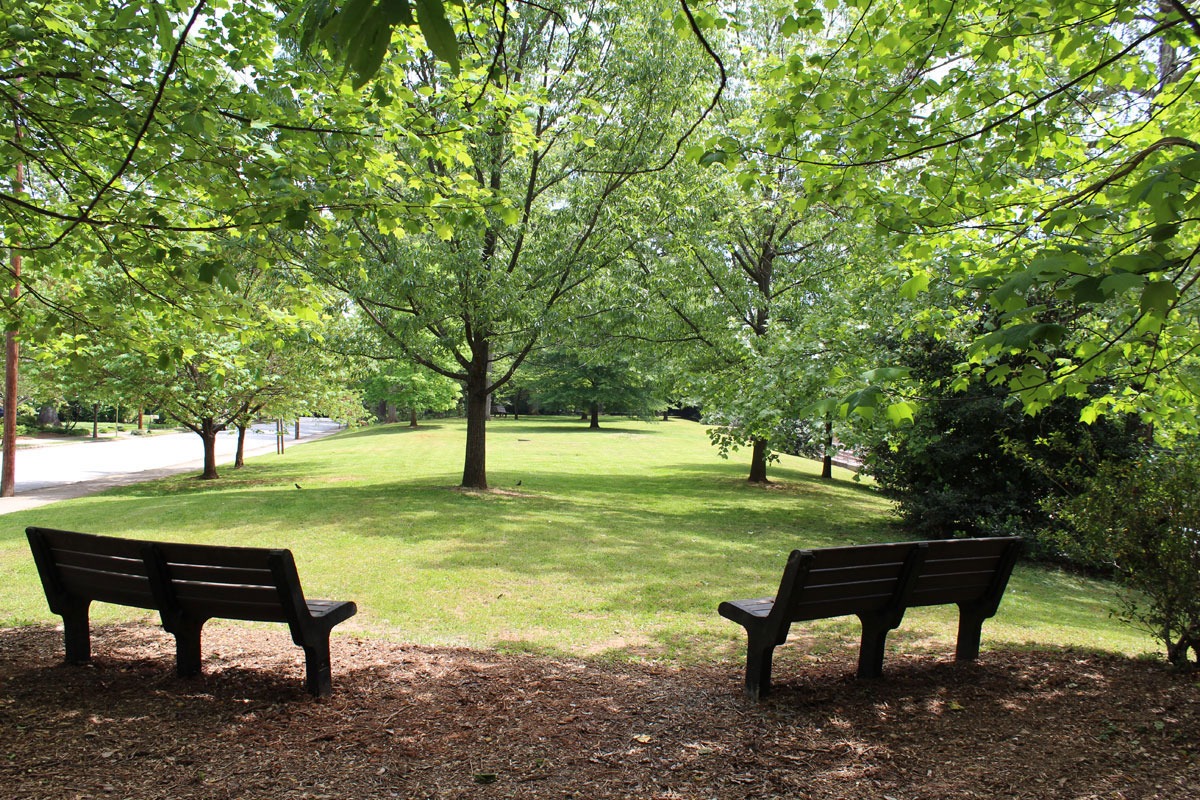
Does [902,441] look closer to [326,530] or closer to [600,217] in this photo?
[600,217]

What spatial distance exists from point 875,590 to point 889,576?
0.39 feet

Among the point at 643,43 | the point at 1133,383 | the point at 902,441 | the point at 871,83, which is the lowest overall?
the point at 902,441

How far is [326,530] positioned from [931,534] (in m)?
9.71

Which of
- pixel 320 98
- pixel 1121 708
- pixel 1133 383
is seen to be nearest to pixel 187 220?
pixel 320 98

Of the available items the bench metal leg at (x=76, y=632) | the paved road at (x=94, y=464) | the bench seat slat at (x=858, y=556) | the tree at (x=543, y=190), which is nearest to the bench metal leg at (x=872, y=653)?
the bench seat slat at (x=858, y=556)

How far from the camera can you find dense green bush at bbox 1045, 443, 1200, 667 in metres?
4.25

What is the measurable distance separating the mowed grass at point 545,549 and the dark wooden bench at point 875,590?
0.85 meters

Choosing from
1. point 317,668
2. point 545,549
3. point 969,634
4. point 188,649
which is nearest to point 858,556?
point 969,634

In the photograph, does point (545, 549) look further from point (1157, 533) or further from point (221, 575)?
point (1157, 533)

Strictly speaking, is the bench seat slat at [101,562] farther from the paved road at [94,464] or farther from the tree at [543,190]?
the paved road at [94,464]

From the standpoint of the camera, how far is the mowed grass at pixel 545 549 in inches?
225

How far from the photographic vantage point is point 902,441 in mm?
11352

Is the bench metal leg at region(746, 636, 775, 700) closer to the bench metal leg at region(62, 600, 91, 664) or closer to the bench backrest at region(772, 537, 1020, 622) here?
the bench backrest at region(772, 537, 1020, 622)

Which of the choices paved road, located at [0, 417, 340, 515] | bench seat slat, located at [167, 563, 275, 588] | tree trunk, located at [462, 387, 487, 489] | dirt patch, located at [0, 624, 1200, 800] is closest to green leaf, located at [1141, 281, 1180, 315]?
dirt patch, located at [0, 624, 1200, 800]
